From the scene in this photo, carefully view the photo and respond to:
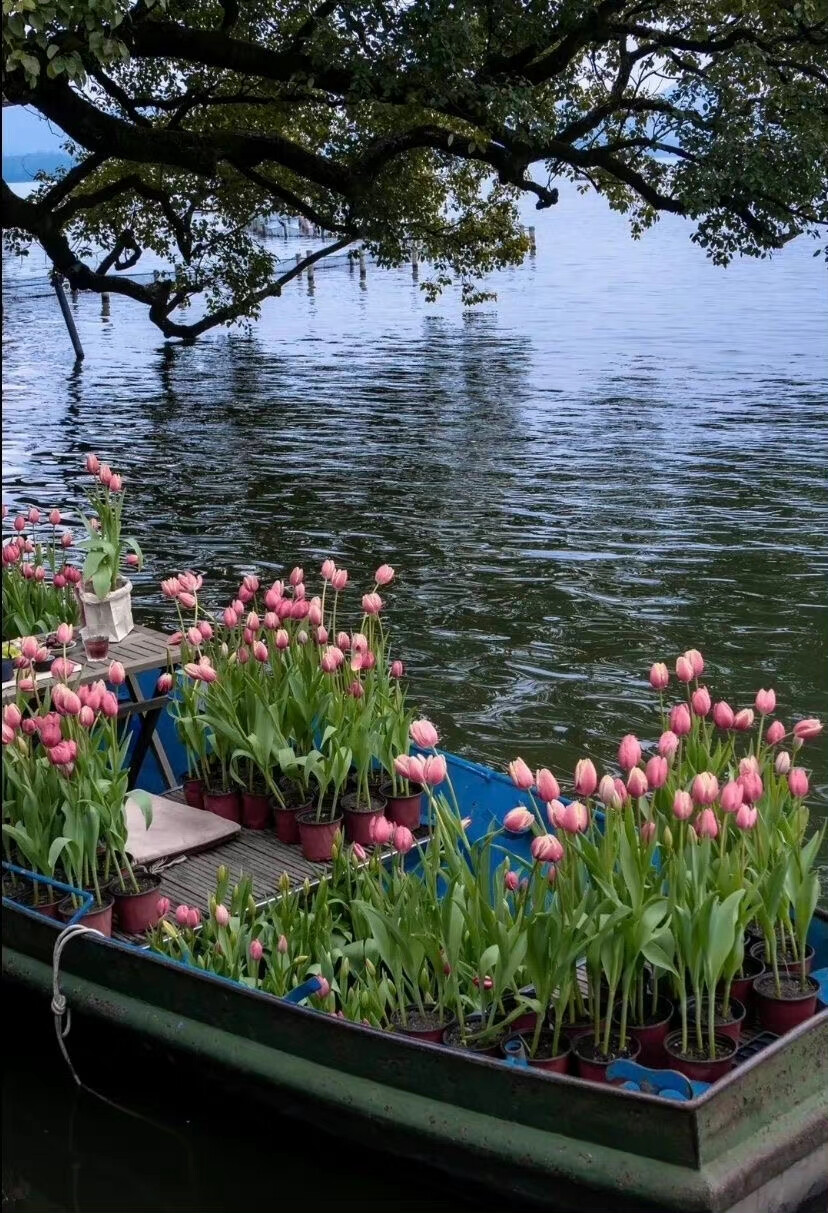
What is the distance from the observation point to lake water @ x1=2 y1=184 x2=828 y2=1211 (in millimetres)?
11867

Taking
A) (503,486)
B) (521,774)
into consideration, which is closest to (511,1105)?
(521,774)

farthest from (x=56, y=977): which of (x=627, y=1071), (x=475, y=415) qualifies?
(x=475, y=415)

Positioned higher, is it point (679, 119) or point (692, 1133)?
point (679, 119)

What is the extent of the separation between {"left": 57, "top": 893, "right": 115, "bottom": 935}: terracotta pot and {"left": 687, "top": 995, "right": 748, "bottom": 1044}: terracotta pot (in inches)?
97.3

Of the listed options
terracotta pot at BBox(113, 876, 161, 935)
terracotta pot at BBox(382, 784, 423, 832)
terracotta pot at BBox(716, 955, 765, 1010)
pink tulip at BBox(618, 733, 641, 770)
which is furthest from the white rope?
terracotta pot at BBox(716, 955, 765, 1010)

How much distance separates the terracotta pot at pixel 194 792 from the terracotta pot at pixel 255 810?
0.27 metres

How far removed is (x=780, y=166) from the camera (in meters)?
17.4

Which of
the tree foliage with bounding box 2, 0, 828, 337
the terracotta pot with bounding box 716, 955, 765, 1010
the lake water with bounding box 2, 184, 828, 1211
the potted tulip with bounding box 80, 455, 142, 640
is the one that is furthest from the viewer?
the tree foliage with bounding box 2, 0, 828, 337

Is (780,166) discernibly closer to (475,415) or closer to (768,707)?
(475,415)

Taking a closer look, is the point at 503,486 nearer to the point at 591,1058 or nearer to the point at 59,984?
the point at 59,984

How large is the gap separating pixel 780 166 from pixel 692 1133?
15053mm

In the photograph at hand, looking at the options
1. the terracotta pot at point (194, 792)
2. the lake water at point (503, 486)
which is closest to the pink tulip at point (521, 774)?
the lake water at point (503, 486)

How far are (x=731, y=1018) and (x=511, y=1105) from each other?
88 centimetres

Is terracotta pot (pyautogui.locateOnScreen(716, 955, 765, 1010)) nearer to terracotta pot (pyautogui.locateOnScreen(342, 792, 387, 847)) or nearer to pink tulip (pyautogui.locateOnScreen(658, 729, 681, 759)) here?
pink tulip (pyautogui.locateOnScreen(658, 729, 681, 759))
